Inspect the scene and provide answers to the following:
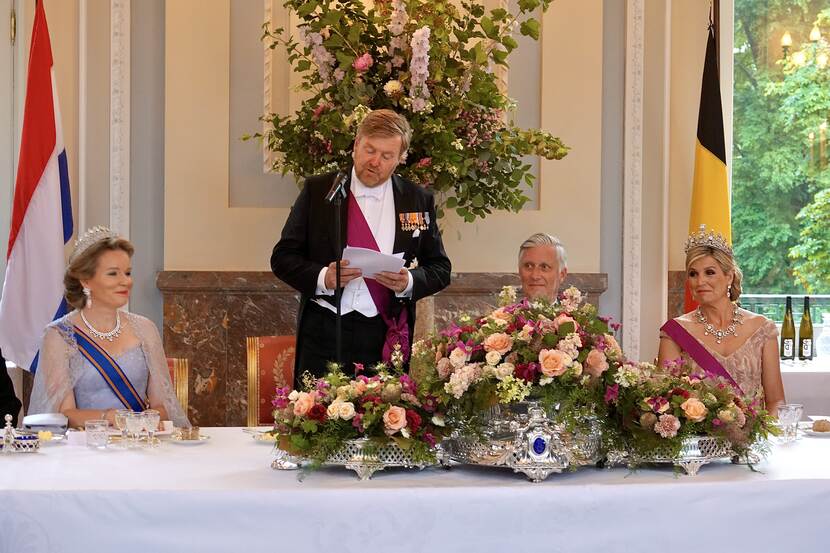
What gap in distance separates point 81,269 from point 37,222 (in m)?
1.23

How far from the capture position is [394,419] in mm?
2559

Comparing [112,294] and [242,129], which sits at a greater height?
[242,129]

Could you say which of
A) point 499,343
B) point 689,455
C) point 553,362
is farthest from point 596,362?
point 689,455

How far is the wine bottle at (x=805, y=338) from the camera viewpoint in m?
5.67

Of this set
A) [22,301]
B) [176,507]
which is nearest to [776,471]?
[176,507]

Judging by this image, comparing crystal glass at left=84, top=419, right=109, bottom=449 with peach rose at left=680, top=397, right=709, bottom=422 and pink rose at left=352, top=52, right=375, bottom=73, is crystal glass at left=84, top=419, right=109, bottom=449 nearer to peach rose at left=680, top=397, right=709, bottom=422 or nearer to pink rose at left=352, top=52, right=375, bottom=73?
peach rose at left=680, top=397, right=709, bottom=422

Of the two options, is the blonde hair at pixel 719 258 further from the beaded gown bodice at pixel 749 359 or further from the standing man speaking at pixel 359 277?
the standing man speaking at pixel 359 277

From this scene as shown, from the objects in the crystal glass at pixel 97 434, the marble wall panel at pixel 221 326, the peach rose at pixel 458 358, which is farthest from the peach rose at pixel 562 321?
the marble wall panel at pixel 221 326

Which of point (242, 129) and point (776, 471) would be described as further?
point (242, 129)

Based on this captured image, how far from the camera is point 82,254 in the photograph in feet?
13.1

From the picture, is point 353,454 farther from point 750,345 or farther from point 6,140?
point 6,140

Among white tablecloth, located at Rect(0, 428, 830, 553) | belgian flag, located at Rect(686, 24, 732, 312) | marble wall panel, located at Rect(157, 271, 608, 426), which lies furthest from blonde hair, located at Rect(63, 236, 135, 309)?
belgian flag, located at Rect(686, 24, 732, 312)

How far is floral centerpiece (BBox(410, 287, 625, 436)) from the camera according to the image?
254cm

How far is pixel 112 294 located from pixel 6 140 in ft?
6.44
